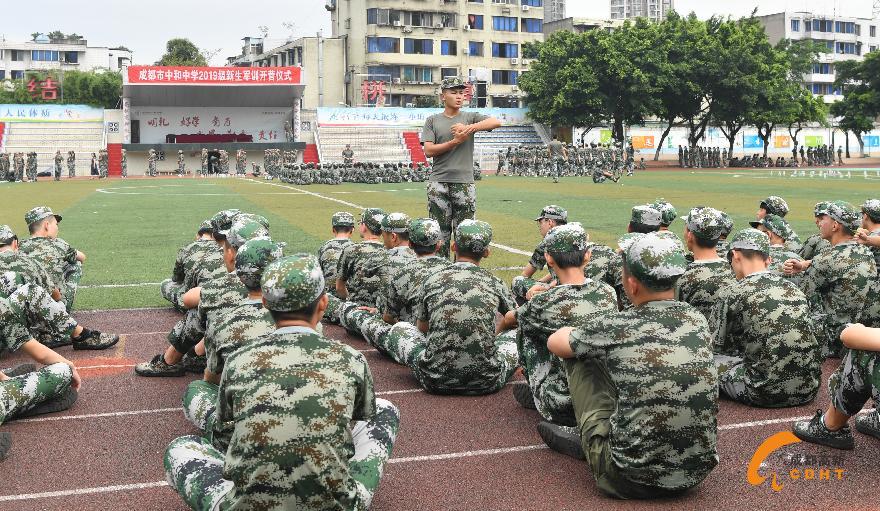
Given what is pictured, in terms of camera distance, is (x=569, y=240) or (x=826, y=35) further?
(x=826, y=35)


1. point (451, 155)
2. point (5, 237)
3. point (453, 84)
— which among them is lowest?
point (5, 237)

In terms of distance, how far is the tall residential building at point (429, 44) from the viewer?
236 feet

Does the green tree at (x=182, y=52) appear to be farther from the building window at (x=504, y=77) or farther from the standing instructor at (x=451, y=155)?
the standing instructor at (x=451, y=155)

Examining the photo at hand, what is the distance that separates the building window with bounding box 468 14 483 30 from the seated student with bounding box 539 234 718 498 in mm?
73096

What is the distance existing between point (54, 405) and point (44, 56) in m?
112

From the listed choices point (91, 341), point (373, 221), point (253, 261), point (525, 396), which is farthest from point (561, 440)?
point (91, 341)

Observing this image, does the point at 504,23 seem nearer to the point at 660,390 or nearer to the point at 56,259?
the point at 56,259

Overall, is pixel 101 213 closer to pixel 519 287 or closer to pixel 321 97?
pixel 519 287

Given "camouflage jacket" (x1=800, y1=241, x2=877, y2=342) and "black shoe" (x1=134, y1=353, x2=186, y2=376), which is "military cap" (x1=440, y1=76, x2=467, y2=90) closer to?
"camouflage jacket" (x1=800, y1=241, x2=877, y2=342)

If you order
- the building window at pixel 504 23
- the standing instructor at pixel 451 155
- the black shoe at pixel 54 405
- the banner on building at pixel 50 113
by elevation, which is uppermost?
the building window at pixel 504 23

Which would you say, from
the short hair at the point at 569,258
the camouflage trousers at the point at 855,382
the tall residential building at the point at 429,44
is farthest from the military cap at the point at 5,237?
the tall residential building at the point at 429,44

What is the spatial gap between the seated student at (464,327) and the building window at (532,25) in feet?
240

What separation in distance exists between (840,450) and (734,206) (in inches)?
758

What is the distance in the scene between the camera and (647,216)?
8570mm
